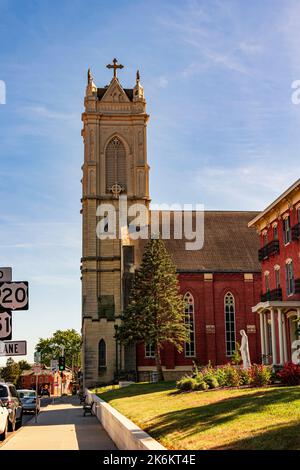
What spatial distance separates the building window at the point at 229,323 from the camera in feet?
190

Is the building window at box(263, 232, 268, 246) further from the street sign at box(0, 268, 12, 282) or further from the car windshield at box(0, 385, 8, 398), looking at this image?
the street sign at box(0, 268, 12, 282)

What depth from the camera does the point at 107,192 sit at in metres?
64.3

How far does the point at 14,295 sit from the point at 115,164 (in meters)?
53.6

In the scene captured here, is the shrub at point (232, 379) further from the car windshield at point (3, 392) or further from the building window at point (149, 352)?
the building window at point (149, 352)

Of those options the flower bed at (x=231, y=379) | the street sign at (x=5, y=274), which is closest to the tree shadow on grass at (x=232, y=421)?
the street sign at (x=5, y=274)

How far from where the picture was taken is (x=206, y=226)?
6475 cm

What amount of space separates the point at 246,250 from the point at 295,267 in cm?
2351

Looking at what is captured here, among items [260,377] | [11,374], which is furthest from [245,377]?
[11,374]

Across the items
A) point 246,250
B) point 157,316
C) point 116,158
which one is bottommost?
point 157,316

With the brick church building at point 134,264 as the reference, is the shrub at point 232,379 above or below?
below

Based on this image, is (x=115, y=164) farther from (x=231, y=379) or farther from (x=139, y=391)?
(x=231, y=379)

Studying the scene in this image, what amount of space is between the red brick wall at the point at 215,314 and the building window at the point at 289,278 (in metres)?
17.6

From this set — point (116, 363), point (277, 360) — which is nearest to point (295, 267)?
point (277, 360)
